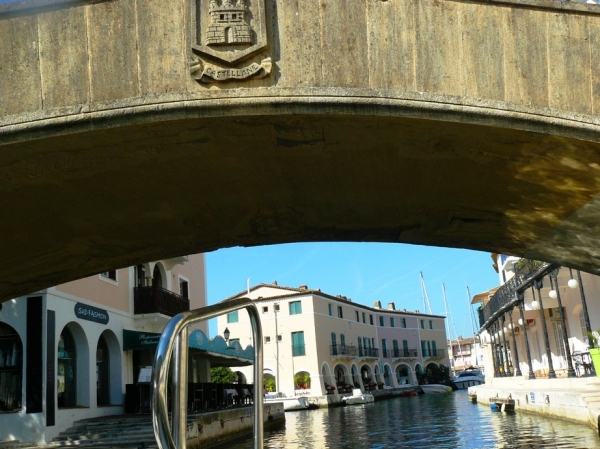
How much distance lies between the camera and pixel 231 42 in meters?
5.28

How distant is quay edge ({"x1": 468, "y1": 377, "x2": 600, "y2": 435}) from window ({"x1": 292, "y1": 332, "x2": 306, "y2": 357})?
92.1 feet

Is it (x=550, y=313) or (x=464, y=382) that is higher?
(x=550, y=313)

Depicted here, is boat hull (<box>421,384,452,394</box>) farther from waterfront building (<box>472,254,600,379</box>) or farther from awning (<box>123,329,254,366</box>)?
awning (<box>123,329,254,366</box>)

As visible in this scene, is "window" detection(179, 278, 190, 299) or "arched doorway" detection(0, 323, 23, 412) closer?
"arched doorway" detection(0, 323, 23, 412)

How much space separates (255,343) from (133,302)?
20.9m

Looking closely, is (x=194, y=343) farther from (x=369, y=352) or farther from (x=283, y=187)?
(x=369, y=352)

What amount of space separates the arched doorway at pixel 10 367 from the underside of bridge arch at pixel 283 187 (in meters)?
10.7

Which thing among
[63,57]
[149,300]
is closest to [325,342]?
[149,300]

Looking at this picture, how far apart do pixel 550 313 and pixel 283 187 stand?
80.4ft

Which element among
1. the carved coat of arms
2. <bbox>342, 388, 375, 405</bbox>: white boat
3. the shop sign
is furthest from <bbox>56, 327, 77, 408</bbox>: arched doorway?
<bbox>342, 388, 375, 405</bbox>: white boat

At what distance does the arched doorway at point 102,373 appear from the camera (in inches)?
860

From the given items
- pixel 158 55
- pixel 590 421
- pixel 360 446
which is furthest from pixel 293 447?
pixel 158 55

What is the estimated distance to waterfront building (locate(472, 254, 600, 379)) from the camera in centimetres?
2089

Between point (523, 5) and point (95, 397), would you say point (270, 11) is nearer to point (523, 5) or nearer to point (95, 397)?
point (523, 5)
